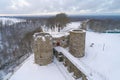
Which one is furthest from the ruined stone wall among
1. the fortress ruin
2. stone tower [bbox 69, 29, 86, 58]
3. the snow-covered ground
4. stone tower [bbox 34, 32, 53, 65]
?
the snow-covered ground

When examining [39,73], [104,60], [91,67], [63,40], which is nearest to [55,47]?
[63,40]

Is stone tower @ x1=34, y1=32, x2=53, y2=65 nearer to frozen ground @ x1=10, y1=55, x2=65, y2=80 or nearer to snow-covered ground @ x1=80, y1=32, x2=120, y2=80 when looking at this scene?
frozen ground @ x1=10, y1=55, x2=65, y2=80

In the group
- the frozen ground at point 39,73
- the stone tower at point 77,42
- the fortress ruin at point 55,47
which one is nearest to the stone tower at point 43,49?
the fortress ruin at point 55,47

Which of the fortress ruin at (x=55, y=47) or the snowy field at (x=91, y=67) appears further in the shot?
the fortress ruin at (x=55, y=47)

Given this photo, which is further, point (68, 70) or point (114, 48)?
point (114, 48)

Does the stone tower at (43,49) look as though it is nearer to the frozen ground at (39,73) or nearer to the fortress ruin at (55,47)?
the fortress ruin at (55,47)

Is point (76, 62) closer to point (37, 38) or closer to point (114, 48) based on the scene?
point (37, 38)

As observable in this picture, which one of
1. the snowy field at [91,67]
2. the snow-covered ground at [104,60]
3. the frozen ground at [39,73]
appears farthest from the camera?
the snow-covered ground at [104,60]

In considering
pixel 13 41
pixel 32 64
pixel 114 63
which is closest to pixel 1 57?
pixel 13 41
